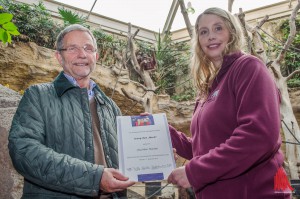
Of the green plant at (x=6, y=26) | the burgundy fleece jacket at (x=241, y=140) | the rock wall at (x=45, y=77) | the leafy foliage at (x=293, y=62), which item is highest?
the leafy foliage at (x=293, y=62)

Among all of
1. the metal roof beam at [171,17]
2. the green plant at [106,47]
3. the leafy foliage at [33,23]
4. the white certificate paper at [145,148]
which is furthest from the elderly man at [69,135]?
the metal roof beam at [171,17]

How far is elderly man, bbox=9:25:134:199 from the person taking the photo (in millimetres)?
1464

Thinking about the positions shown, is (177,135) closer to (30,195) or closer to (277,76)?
(30,195)

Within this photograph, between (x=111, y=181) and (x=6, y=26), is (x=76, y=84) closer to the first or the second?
(x=6, y=26)

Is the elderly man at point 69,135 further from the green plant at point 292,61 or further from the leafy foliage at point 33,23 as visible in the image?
the green plant at point 292,61

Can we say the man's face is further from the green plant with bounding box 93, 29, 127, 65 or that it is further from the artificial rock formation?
the green plant with bounding box 93, 29, 127, 65

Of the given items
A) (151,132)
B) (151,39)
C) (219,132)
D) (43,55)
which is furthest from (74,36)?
(151,39)

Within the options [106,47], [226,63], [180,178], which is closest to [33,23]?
[106,47]

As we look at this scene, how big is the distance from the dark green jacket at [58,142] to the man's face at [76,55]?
111mm

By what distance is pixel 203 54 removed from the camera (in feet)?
6.56

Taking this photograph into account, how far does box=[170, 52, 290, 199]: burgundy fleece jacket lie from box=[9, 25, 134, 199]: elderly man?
478 mm

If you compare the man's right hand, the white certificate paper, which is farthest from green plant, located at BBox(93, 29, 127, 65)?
the man's right hand

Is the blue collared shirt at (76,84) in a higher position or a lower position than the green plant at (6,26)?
lower

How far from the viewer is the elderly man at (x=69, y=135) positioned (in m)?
1.46
